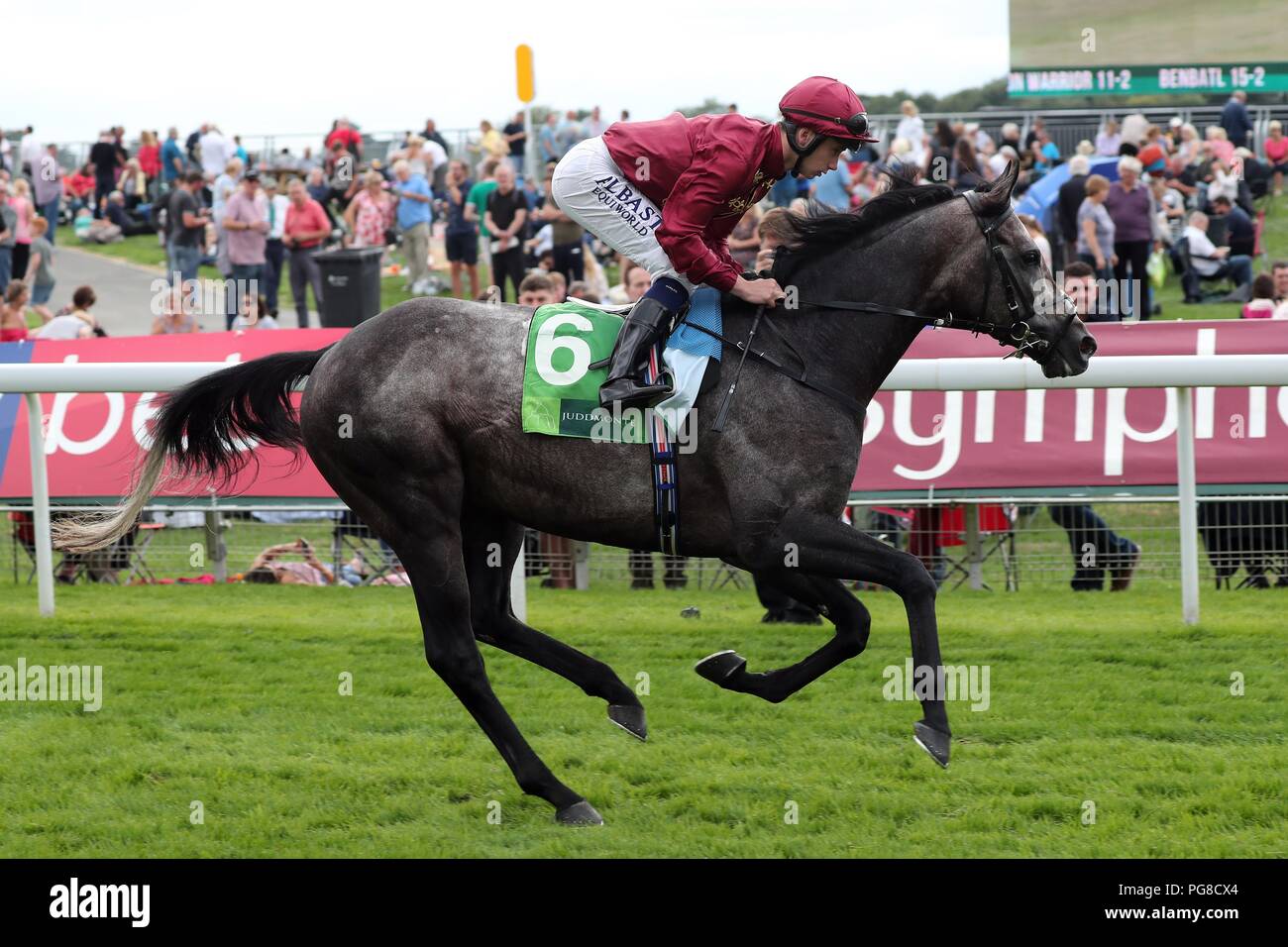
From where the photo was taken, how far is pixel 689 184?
470 cm

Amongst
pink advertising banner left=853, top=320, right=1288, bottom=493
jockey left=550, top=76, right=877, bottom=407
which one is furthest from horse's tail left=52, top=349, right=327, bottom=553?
pink advertising banner left=853, top=320, right=1288, bottom=493

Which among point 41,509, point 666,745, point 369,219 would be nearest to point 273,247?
point 369,219

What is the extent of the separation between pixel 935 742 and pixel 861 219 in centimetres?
164

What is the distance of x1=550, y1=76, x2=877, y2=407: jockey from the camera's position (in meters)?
4.70

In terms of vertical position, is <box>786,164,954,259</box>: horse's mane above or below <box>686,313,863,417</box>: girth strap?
above

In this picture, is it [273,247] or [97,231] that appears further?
[97,231]

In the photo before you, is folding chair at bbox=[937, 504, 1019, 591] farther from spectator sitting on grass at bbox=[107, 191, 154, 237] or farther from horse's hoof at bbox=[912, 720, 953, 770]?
spectator sitting on grass at bbox=[107, 191, 154, 237]

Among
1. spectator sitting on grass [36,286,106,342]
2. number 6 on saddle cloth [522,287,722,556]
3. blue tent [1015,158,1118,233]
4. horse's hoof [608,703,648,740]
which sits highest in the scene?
blue tent [1015,158,1118,233]

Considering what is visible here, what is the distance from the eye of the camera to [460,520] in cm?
525

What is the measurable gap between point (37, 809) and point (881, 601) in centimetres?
421

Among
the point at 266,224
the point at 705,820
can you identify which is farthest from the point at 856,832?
the point at 266,224

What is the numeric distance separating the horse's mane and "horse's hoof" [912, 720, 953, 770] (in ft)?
5.02

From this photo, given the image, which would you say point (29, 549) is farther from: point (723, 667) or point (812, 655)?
point (812, 655)
